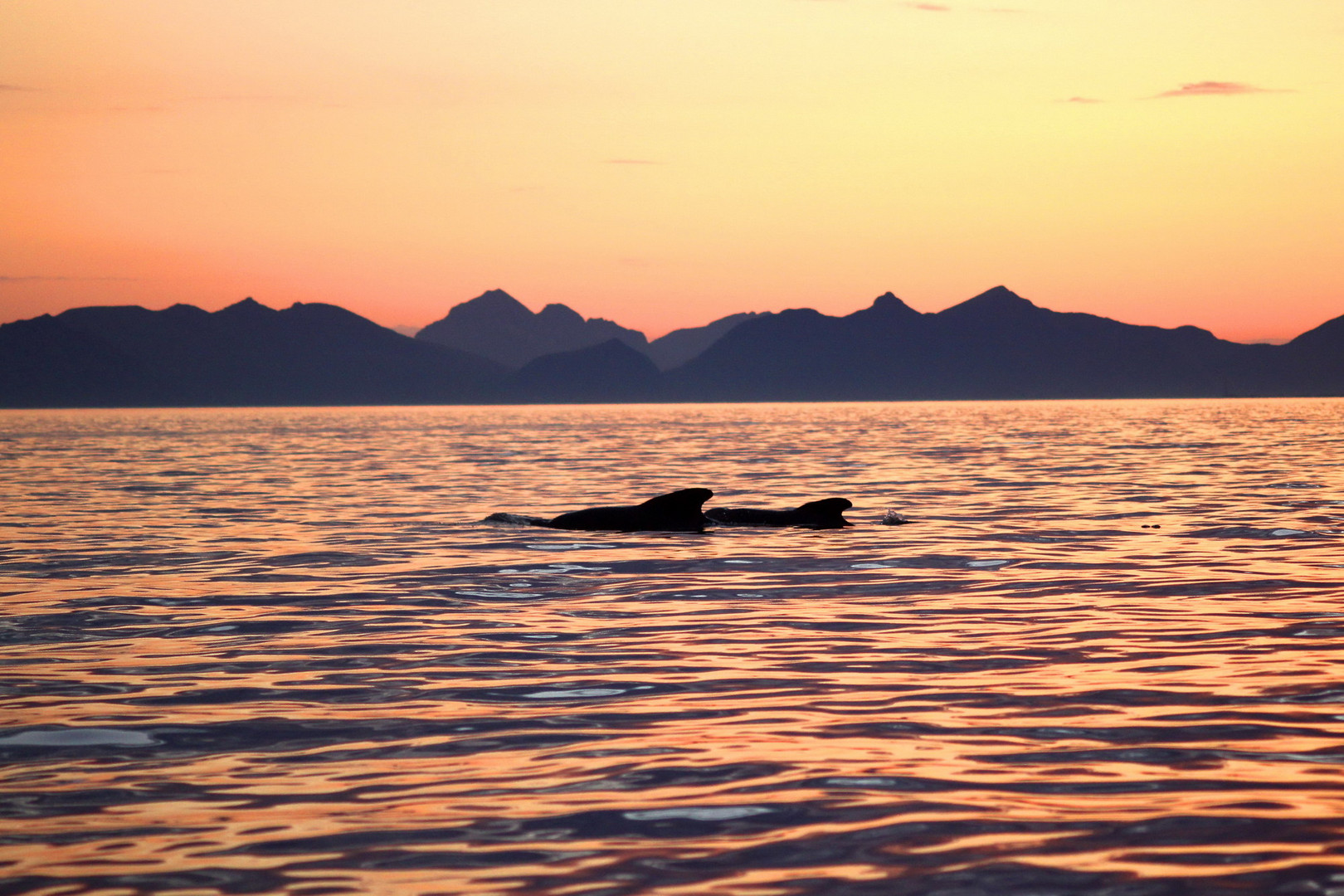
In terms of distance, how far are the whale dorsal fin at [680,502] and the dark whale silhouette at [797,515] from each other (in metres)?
1.31

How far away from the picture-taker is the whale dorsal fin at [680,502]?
86.1ft

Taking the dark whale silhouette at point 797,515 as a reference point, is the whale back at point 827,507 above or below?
above

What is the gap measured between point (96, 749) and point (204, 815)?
225cm

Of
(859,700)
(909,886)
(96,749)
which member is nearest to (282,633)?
(96,749)

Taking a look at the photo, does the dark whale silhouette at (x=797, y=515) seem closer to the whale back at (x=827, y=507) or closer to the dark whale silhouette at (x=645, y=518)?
the whale back at (x=827, y=507)

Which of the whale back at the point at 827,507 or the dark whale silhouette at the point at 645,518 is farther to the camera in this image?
the dark whale silhouette at the point at 645,518

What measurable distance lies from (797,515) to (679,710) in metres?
16.6

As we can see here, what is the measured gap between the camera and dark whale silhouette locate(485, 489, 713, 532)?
1062 inches

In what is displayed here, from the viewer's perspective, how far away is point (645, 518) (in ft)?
90.2

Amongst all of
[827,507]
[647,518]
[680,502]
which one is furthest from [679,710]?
[647,518]

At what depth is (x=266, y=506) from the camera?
33469 mm

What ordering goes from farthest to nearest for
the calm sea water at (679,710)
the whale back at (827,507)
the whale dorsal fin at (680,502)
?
the whale back at (827,507) < the whale dorsal fin at (680,502) < the calm sea water at (679,710)

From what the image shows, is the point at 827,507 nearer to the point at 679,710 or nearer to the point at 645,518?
the point at 645,518

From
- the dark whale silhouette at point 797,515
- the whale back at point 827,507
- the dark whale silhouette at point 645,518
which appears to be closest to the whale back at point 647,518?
the dark whale silhouette at point 645,518
